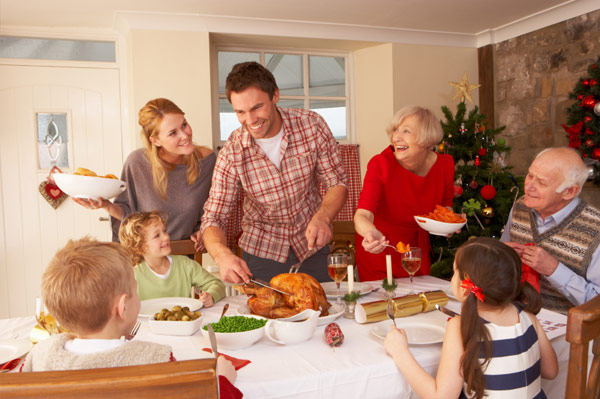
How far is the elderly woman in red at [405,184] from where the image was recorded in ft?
7.82

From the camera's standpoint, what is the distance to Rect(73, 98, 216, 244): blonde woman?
2.34 meters

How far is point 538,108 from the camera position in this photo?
4.61 m

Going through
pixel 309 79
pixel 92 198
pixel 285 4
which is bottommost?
pixel 92 198

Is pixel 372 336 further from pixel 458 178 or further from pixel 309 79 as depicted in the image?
pixel 309 79

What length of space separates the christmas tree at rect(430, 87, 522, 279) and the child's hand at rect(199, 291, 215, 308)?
91.8 inches

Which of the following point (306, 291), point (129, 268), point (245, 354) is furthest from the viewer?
point (306, 291)

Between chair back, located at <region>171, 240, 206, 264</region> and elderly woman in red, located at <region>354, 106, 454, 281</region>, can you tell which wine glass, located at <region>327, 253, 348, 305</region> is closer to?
elderly woman in red, located at <region>354, 106, 454, 281</region>

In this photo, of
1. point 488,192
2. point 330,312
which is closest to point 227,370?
point 330,312

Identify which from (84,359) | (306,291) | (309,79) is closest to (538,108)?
(309,79)

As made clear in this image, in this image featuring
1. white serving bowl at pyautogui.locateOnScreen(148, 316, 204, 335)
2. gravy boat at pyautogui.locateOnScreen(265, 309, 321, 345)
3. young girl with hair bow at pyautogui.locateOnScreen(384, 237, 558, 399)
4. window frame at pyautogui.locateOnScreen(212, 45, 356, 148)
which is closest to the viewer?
young girl with hair bow at pyautogui.locateOnScreen(384, 237, 558, 399)

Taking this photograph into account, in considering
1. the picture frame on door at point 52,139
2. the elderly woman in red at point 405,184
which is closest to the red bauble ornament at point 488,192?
the elderly woman in red at point 405,184

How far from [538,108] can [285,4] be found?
100 inches

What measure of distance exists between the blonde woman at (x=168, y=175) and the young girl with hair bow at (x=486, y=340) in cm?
135

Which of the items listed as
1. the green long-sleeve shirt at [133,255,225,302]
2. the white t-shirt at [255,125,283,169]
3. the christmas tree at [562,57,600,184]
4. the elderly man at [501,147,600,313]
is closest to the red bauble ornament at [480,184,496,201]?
the christmas tree at [562,57,600,184]
